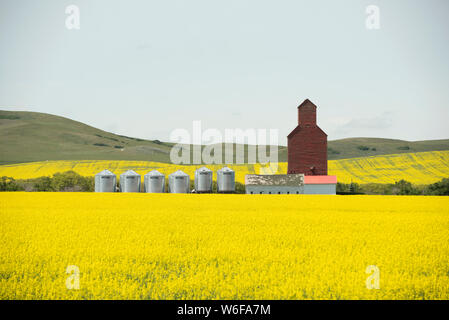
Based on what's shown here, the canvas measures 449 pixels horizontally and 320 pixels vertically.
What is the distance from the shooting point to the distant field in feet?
328

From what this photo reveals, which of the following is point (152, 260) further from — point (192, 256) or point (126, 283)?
point (126, 283)

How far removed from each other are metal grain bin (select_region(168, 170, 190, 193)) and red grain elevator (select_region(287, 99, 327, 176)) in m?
18.5

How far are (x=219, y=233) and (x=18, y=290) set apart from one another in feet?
34.2

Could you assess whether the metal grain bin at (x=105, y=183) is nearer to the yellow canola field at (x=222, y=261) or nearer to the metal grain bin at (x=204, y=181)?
the metal grain bin at (x=204, y=181)

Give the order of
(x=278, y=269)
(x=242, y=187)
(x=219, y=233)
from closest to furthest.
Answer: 1. (x=278, y=269)
2. (x=219, y=233)
3. (x=242, y=187)

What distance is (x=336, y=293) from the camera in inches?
375

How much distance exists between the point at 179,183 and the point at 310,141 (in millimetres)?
22490

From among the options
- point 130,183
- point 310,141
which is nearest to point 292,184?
point 310,141

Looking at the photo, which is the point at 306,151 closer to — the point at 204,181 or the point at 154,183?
the point at 204,181

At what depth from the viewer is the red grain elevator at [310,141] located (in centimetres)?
6988

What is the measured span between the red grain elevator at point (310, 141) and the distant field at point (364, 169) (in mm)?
23236

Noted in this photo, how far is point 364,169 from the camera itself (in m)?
110
